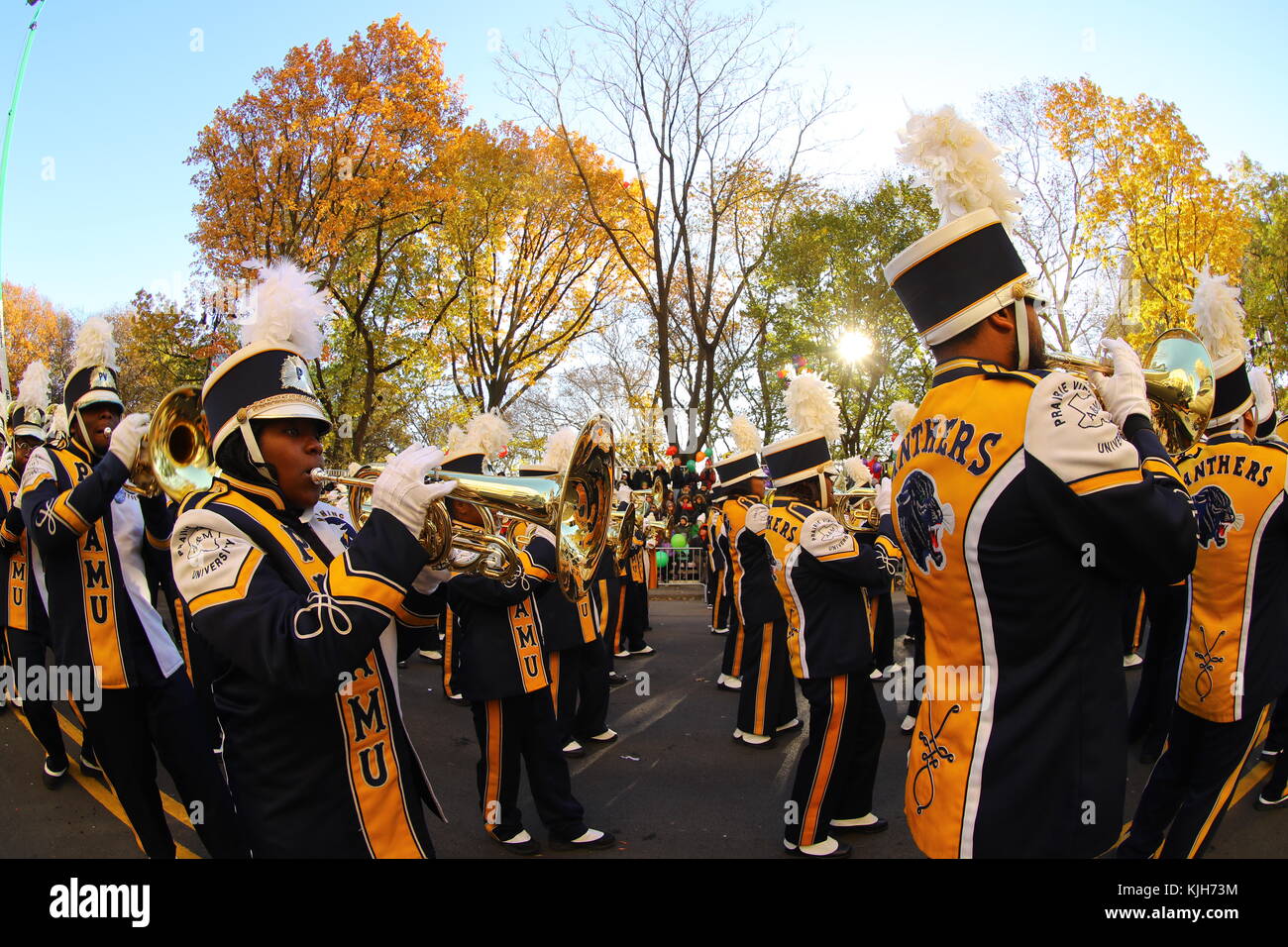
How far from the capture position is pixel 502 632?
478 centimetres

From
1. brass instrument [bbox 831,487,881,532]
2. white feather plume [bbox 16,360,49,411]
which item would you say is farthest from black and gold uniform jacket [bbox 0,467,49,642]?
brass instrument [bbox 831,487,881,532]

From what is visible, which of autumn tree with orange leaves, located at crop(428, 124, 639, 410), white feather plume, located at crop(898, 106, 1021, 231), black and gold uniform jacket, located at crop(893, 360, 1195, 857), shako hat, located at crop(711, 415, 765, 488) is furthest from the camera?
autumn tree with orange leaves, located at crop(428, 124, 639, 410)

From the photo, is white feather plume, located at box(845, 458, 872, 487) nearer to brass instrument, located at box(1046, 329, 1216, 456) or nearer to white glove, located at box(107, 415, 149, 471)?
brass instrument, located at box(1046, 329, 1216, 456)

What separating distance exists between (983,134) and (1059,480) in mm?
1168

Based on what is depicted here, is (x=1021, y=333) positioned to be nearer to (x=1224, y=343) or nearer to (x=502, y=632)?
(x=1224, y=343)

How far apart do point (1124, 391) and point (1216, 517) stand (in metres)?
1.96

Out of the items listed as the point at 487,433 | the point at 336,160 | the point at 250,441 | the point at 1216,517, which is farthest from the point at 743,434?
the point at 336,160

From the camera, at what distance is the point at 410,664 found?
33.4 feet

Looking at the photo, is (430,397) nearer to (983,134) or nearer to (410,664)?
(410,664)

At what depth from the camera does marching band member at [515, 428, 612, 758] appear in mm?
5957

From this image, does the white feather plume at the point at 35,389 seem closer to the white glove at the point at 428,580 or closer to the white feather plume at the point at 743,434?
the white glove at the point at 428,580

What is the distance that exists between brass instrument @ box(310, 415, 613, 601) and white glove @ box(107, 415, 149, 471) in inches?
54.0
